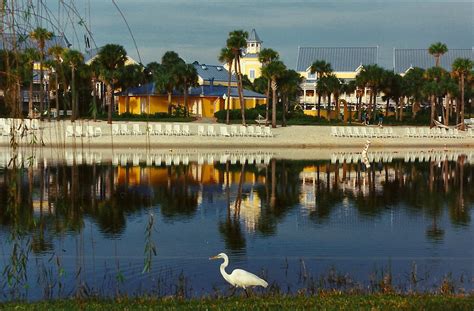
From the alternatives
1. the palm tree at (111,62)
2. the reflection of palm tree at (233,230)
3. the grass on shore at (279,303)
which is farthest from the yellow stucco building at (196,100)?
the grass on shore at (279,303)

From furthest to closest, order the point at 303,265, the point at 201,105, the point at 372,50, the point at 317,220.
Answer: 1. the point at 372,50
2. the point at 201,105
3. the point at 317,220
4. the point at 303,265

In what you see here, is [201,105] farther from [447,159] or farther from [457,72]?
[447,159]

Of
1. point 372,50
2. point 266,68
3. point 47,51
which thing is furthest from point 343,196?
point 372,50

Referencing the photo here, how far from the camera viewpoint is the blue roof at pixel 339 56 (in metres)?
91.9

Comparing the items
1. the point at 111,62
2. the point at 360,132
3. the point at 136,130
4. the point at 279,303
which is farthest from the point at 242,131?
the point at 279,303

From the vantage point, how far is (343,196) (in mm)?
23828

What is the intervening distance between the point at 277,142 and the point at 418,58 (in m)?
49.2

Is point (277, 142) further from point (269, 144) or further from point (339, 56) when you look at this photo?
point (339, 56)

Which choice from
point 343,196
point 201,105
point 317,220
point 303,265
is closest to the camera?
point 303,265

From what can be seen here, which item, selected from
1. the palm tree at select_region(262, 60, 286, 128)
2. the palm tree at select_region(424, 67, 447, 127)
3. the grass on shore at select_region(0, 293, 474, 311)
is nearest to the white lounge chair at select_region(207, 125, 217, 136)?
the palm tree at select_region(262, 60, 286, 128)

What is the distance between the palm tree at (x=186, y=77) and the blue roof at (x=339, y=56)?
2737 centimetres

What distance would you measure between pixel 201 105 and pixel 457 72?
2312 cm

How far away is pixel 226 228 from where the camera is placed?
17.5 m

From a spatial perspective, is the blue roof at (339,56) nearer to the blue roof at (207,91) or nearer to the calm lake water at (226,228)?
the blue roof at (207,91)
